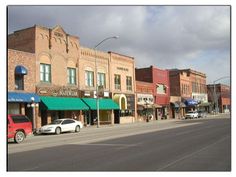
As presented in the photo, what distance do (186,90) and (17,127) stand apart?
221ft

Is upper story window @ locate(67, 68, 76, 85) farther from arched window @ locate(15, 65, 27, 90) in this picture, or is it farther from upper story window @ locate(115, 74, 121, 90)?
upper story window @ locate(115, 74, 121, 90)

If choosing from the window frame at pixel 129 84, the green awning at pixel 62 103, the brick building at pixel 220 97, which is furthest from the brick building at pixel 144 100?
the brick building at pixel 220 97

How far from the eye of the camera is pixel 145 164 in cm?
1252

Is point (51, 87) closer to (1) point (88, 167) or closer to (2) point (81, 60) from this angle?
(2) point (81, 60)

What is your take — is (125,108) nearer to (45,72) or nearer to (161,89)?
(45,72)

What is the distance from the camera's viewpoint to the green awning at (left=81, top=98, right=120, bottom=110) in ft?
152

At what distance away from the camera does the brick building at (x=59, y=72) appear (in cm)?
3959

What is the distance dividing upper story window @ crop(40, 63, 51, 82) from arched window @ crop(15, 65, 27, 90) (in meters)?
3.05

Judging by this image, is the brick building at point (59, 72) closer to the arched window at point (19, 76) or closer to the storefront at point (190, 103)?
the arched window at point (19, 76)

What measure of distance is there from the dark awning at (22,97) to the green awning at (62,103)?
1.06 metres

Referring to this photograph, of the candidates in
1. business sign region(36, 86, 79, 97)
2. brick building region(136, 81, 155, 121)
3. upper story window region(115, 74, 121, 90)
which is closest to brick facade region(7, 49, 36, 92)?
business sign region(36, 86, 79, 97)

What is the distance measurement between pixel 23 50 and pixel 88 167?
101 ft

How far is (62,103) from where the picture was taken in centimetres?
4144

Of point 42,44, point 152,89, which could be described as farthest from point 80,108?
point 152,89
